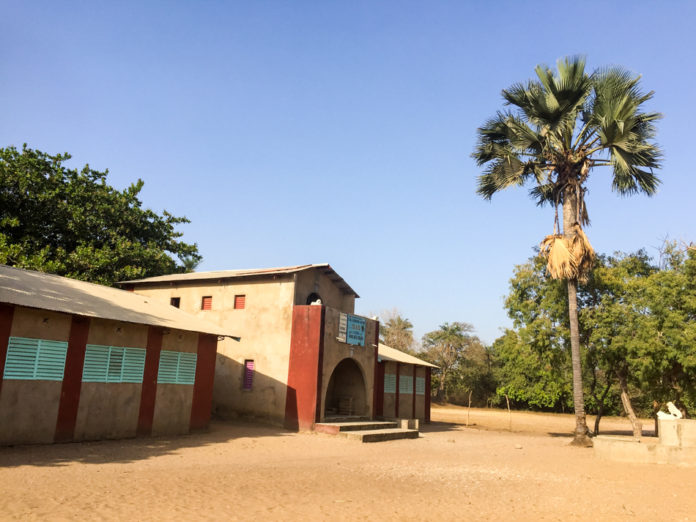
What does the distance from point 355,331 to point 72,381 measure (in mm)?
11948

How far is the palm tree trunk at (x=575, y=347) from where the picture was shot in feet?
69.3

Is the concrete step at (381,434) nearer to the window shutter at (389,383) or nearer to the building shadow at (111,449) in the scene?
the building shadow at (111,449)

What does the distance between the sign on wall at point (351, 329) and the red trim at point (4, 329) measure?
40.1 ft

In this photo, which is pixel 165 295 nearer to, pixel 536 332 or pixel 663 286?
pixel 536 332

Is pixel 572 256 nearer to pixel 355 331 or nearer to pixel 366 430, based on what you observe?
pixel 355 331

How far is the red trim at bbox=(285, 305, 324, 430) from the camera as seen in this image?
20969 mm

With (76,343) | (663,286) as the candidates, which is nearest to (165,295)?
(76,343)

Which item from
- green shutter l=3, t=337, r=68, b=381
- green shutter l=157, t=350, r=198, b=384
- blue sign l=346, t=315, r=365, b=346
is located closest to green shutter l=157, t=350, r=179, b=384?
green shutter l=157, t=350, r=198, b=384

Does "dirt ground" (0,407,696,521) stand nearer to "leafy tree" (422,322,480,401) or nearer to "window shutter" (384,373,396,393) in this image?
"window shutter" (384,373,396,393)

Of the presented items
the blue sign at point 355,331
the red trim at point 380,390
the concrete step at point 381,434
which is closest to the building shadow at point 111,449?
the concrete step at point 381,434

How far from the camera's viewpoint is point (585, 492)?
36.7 feet

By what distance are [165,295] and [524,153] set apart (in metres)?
17.8

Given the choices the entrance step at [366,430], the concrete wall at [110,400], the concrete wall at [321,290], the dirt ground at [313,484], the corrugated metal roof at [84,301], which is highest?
the concrete wall at [321,290]

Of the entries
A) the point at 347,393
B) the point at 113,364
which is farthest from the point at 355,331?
the point at 113,364
